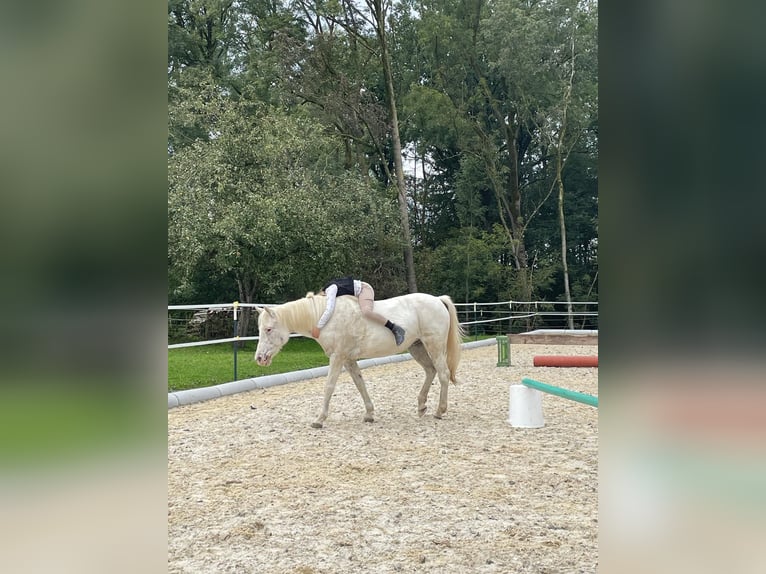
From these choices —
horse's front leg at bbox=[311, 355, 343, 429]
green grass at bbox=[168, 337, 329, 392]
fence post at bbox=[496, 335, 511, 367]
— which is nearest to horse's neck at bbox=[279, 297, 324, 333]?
horse's front leg at bbox=[311, 355, 343, 429]

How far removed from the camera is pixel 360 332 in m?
5.48

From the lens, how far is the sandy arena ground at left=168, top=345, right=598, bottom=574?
251cm

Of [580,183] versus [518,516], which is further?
[580,183]

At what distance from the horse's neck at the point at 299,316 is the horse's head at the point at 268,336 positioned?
0.07 m

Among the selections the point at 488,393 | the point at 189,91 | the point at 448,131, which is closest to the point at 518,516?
the point at 488,393

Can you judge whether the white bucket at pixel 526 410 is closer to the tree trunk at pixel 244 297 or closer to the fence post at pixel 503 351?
the fence post at pixel 503 351

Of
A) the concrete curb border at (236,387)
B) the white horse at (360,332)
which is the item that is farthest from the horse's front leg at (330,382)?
the concrete curb border at (236,387)

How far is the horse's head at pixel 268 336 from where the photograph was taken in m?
5.37

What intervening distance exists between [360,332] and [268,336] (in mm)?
810

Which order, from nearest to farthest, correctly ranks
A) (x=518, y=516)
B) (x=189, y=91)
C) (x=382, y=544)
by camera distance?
(x=382, y=544), (x=518, y=516), (x=189, y=91)
